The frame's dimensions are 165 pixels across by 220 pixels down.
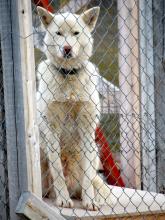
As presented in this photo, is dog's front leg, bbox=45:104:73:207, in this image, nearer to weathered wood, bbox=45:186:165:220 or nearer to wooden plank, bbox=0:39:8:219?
weathered wood, bbox=45:186:165:220

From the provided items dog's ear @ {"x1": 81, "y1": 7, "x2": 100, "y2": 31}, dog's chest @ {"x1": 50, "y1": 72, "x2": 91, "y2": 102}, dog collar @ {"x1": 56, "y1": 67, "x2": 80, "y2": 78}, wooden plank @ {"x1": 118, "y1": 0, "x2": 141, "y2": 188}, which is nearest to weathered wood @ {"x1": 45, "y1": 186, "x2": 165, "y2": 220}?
wooden plank @ {"x1": 118, "y1": 0, "x2": 141, "y2": 188}

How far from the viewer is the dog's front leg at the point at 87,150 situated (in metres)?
3.99

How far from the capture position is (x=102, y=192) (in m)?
4.08

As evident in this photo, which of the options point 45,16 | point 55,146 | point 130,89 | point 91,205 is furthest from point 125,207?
point 45,16

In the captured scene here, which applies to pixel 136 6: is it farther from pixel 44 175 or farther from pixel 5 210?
pixel 5 210

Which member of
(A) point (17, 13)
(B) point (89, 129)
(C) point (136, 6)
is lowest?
(B) point (89, 129)

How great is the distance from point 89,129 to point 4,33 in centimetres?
144

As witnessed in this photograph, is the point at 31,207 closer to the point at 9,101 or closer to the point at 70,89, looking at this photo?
the point at 9,101

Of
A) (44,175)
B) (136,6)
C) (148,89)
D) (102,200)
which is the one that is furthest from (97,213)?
(136,6)

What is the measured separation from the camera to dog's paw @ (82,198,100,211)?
12.5 ft

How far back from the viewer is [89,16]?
13.4ft

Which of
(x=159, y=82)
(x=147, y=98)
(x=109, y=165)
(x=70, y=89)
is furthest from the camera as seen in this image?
(x=109, y=165)

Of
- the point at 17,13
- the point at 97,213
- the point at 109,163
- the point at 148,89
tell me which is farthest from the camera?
the point at 109,163

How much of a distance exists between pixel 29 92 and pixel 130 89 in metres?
1.99
